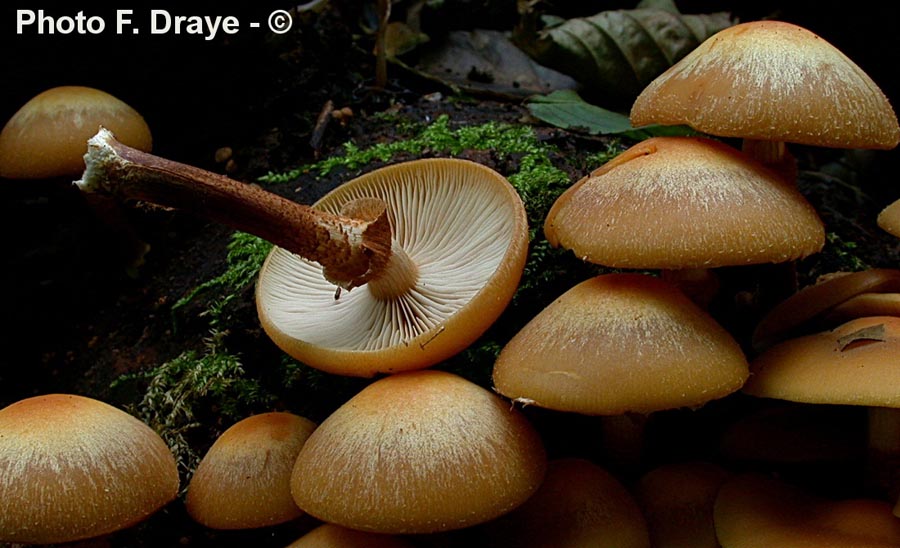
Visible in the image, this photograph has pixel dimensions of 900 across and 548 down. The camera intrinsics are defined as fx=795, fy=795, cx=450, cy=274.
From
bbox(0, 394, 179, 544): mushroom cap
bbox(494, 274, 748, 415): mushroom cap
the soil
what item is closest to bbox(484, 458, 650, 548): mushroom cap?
bbox(494, 274, 748, 415): mushroom cap

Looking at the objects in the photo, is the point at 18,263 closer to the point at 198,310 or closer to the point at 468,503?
the point at 198,310

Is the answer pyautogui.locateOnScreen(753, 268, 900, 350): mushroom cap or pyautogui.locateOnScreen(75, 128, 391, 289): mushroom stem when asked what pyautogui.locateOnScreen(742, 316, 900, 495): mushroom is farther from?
pyautogui.locateOnScreen(75, 128, 391, 289): mushroom stem

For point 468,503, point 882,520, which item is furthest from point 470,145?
point 882,520

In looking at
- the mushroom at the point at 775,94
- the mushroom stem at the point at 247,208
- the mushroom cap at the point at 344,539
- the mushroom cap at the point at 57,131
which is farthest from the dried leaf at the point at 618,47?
the mushroom cap at the point at 344,539

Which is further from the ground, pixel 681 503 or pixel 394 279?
pixel 394 279

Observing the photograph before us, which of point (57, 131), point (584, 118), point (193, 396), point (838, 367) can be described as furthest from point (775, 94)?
point (57, 131)

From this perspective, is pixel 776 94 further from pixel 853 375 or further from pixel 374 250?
pixel 374 250
